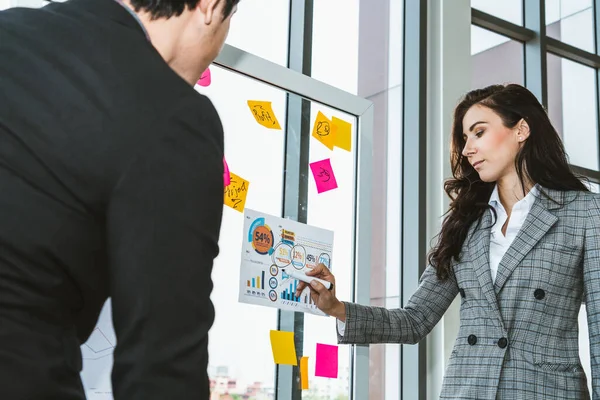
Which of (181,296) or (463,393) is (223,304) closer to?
(463,393)

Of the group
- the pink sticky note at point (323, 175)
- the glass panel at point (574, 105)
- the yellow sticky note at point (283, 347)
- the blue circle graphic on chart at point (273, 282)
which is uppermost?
the glass panel at point (574, 105)

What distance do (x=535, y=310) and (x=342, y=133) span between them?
1.01 meters

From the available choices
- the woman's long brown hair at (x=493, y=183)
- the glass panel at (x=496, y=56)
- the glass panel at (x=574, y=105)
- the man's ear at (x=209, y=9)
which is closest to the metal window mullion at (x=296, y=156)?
the woman's long brown hair at (x=493, y=183)

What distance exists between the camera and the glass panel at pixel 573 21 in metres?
4.78

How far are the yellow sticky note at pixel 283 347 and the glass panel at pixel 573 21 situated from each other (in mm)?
3205

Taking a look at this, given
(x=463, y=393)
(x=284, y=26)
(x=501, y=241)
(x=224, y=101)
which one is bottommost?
(x=463, y=393)

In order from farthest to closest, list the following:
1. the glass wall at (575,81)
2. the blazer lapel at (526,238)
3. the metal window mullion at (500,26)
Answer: the glass wall at (575,81)
the metal window mullion at (500,26)
the blazer lapel at (526,238)

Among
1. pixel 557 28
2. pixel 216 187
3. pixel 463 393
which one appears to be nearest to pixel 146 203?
pixel 216 187

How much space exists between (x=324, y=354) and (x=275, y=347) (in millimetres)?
206

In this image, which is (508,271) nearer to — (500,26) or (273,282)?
(273,282)

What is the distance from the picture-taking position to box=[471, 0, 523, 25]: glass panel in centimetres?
423

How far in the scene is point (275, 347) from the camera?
7.98ft

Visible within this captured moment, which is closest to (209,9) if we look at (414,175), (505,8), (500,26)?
(414,175)

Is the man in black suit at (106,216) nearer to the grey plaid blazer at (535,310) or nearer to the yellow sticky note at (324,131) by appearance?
the grey plaid blazer at (535,310)
